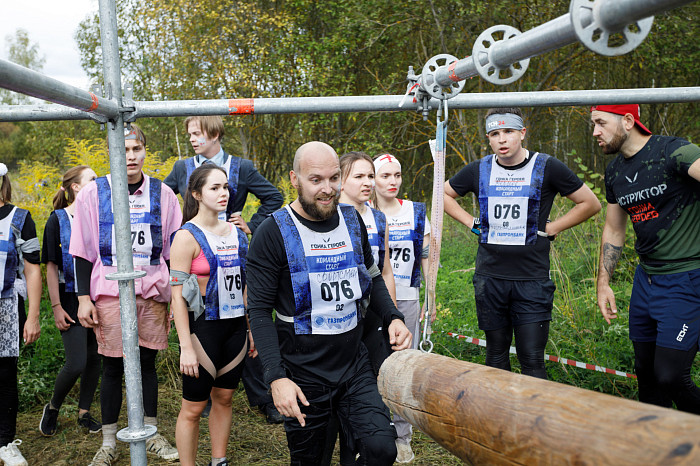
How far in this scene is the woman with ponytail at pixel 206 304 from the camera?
3.54 metres

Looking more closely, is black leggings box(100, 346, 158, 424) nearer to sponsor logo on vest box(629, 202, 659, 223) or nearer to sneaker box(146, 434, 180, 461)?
sneaker box(146, 434, 180, 461)

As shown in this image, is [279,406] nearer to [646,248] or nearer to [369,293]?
[369,293]

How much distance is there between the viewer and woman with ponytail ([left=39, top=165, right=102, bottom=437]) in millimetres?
4562

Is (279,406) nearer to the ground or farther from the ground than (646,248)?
nearer to the ground

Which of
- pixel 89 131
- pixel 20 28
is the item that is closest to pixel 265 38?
pixel 89 131

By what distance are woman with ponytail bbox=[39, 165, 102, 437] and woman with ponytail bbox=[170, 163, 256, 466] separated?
4.52ft

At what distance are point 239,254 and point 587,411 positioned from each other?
2739mm

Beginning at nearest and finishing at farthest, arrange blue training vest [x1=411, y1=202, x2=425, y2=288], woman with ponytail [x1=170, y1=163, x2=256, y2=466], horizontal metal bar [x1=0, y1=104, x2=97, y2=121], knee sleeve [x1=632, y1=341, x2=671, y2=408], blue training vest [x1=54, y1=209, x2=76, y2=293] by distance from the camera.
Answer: horizontal metal bar [x1=0, y1=104, x2=97, y2=121] < woman with ponytail [x1=170, y1=163, x2=256, y2=466] < knee sleeve [x1=632, y1=341, x2=671, y2=408] < blue training vest [x1=411, y1=202, x2=425, y2=288] < blue training vest [x1=54, y1=209, x2=76, y2=293]

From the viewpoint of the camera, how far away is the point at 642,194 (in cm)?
369

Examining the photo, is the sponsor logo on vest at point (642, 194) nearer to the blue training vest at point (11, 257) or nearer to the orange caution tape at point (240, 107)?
the orange caution tape at point (240, 107)

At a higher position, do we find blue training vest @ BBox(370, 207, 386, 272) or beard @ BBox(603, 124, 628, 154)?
beard @ BBox(603, 124, 628, 154)

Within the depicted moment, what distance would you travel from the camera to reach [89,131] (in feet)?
59.0

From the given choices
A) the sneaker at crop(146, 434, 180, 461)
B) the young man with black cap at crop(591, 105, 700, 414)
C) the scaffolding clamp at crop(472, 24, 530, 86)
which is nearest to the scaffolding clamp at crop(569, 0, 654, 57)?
the scaffolding clamp at crop(472, 24, 530, 86)

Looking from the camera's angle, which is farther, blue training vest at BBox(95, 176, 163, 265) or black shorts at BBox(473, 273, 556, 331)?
black shorts at BBox(473, 273, 556, 331)
